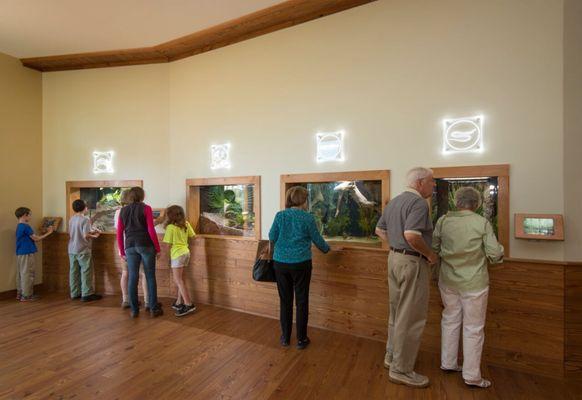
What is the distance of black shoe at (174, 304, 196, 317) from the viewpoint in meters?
3.58

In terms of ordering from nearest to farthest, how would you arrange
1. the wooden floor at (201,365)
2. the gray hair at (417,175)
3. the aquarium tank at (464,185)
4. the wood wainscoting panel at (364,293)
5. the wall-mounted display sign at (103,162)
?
the wooden floor at (201,365) < the gray hair at (417,175) < the wood wainscoting panel at (364,293) < the aquarium tank at (464,185) < the wall-mounted display sign at (103,162)

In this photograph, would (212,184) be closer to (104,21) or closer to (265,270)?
(265,270)

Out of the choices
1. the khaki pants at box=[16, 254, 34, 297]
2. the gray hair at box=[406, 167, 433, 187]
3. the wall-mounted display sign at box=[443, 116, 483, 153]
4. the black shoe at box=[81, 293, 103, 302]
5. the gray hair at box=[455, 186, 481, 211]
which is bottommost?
the black shoe at box=[81, 293, 103, 302]

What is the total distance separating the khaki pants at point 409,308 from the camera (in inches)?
87.4

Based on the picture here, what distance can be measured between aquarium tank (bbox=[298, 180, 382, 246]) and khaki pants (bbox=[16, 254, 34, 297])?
4.13 meters

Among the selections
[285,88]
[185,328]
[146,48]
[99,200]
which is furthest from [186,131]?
[185,328]

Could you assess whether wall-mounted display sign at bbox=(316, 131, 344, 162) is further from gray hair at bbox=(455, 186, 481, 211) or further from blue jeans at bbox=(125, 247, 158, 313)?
blue jeans at bbox=(125, 247, 158, 313)

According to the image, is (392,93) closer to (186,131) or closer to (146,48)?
(186,131)

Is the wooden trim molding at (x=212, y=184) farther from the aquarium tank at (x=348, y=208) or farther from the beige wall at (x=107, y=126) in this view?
the aquarium tank at (x=348, y=208)

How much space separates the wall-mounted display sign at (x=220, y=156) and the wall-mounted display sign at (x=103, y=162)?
173 centimetres

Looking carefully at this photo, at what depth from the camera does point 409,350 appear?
2250mm

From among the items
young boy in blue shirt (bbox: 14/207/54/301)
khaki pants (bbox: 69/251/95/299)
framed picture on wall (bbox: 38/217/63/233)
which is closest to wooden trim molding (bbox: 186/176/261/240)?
khaki pants (bbox: 69/251/95/299)

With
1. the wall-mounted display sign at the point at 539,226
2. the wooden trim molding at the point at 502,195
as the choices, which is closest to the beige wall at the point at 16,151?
the wooden trim molding at the point at 502,195

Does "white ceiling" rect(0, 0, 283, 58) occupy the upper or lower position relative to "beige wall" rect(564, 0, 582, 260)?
upper
